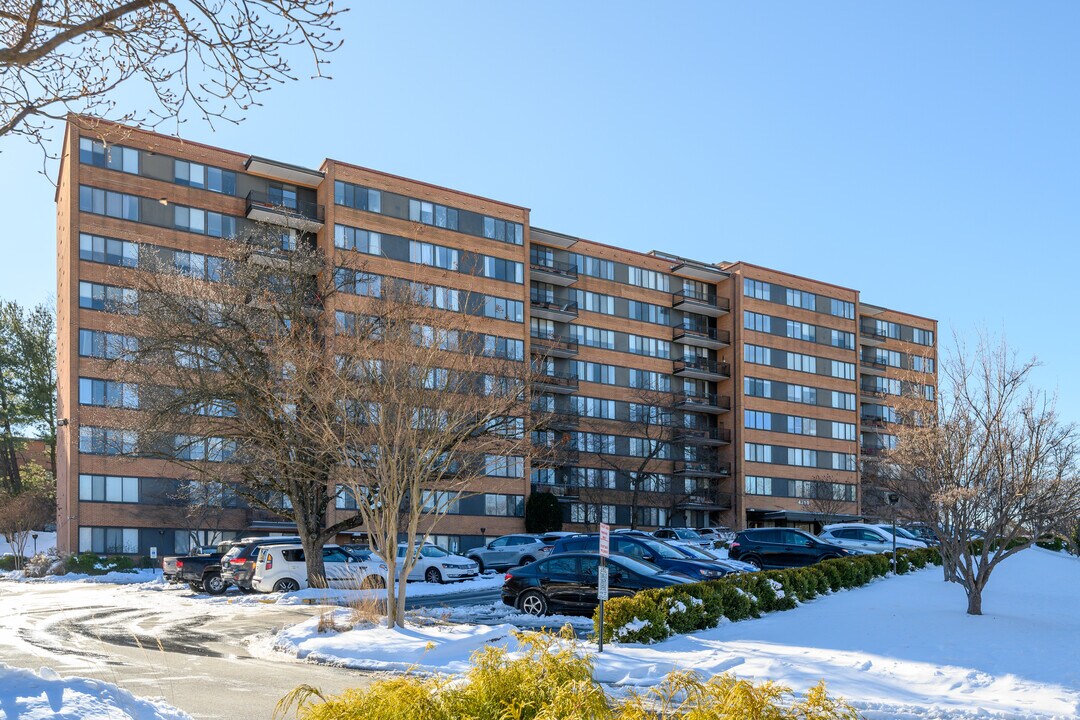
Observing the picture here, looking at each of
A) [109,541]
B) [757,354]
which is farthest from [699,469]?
[109,541]

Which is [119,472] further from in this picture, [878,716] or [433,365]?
[878,716]

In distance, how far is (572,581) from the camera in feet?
64.6

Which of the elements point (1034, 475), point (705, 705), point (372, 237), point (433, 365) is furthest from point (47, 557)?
point (705, 705)

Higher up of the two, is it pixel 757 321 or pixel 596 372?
pixel 757 321

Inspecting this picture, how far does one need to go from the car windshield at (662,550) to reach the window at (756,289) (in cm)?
5354

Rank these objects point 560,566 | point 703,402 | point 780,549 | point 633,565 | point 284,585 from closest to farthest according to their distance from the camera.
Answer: point 633,565, point 560,566, point 284,585, point 780,549, point 703,402

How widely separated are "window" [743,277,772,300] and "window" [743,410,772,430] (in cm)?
925

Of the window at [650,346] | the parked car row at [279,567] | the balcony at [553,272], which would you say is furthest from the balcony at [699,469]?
the parked car row at [279,567]

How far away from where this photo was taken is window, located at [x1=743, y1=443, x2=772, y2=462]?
7431 cm

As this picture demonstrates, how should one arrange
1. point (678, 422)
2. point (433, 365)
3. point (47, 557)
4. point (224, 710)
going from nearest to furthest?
1. point (224, 710)
2. point (433, 365)
3. point (47, 557)
4. point (678, 422)

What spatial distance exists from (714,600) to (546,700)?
12443 mm

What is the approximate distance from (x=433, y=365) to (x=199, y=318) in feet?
34.1

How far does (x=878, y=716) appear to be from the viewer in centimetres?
1062

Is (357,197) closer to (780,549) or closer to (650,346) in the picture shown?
(650,346)
